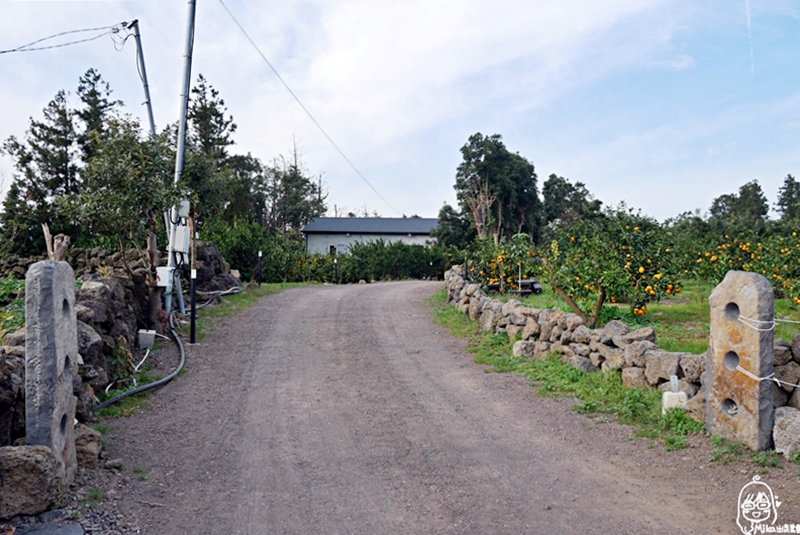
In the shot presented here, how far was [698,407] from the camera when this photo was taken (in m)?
6.31

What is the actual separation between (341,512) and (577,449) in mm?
2493

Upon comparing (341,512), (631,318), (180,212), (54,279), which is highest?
(180,212)

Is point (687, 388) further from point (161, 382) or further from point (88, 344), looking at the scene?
point (88, 344)

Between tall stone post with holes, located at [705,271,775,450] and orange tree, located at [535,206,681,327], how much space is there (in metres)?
4.24

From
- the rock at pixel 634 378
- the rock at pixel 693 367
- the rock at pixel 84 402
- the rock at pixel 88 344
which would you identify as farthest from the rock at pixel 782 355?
the rock at pixel 88 344

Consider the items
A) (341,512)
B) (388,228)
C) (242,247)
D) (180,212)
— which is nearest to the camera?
(341,512)

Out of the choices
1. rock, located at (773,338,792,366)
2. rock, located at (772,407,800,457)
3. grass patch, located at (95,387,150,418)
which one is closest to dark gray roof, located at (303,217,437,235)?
grass patch, located at (95,387,150,418)

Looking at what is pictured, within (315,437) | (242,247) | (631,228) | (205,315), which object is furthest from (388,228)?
(315,437)

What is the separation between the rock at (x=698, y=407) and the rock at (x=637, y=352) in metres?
1.08

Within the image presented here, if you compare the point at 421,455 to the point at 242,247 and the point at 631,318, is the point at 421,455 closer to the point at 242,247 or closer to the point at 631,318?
the point at 631,318

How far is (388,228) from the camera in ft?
158

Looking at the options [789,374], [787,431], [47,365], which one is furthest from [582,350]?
[47,365]

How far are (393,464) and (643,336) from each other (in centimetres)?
375

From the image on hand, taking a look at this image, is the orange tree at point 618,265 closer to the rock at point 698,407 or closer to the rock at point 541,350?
the rock at point 541,350
